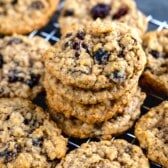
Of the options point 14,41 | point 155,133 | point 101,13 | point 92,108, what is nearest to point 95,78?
point 92,108

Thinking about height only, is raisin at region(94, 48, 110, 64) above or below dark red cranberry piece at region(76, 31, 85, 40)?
below

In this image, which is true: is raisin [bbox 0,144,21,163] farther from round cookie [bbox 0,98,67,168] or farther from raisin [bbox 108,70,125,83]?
raisin [bbox 108,70,125,83]

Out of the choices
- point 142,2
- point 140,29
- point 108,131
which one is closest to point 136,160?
point 108,131

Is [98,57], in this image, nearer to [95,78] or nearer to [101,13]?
[95,78]

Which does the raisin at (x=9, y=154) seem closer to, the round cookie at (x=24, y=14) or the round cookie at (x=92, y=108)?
the round cookie at (x=92, y=108)

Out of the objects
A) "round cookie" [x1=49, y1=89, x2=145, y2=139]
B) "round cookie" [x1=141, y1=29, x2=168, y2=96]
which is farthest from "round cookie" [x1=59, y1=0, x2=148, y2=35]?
"round cookie" [x1=49, y1=89, x2=145, y2=139]

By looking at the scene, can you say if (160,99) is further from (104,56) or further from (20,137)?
(20,137)
